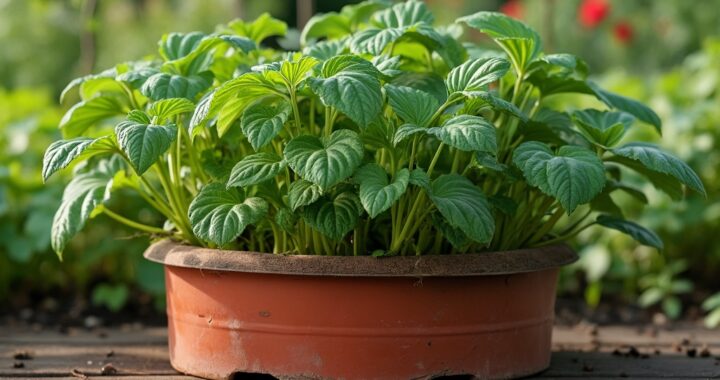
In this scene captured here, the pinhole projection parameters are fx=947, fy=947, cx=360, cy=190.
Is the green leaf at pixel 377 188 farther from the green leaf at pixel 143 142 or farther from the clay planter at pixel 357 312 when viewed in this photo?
the green leaf at pixel 143 142

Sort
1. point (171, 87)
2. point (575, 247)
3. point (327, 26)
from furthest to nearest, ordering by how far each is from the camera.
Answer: point (575, 247) → point (327, 26) → point (171, 87)

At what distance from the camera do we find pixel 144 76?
1928 millimetres

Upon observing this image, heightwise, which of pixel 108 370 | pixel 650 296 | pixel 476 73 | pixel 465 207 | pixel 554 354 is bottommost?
pixel 650 296

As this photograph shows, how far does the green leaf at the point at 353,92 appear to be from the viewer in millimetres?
1643

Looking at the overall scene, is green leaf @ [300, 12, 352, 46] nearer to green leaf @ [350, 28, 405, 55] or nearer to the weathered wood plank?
green leaf @ [350, 28, 405, 55]

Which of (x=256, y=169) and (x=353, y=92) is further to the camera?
A: (x=256, y=169)

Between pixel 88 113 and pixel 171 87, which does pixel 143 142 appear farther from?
pixel 88 113

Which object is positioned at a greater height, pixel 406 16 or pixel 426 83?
pixel 406 16

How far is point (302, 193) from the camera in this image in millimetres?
1749

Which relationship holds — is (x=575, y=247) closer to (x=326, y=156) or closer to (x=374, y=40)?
(x=374, y=40)

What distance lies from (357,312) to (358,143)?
1.07ft

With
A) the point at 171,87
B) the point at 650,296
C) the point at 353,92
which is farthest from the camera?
the point at 650,296

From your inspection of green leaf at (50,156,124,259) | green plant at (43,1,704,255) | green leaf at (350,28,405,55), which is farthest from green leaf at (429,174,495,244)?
green leaf at (50,156,124,259)

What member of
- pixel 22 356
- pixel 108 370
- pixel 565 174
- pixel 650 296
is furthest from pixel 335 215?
pixel 650 296
